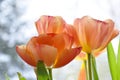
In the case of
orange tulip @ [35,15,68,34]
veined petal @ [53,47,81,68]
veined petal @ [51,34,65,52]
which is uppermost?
orange tulip @ [35,15,68,34]

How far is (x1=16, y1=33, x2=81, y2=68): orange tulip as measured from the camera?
0.94 feet

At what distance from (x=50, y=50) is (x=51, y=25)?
3 cm

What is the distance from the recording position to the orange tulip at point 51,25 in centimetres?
30

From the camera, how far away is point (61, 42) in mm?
292

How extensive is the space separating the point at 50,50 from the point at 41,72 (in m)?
0.02

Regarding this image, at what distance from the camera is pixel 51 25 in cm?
30

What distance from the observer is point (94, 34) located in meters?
0.31

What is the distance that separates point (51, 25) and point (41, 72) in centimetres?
4

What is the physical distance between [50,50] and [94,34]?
0.04 meters

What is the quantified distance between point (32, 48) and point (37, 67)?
0.06 ft

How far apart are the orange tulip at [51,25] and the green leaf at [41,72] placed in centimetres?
3

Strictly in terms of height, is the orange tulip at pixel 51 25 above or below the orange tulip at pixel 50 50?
above

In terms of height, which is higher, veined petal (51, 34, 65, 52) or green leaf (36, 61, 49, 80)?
veined petal (51, 34, 65, 52)

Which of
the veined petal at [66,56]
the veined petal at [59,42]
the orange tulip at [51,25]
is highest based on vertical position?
the orange tulip at [51,25]
